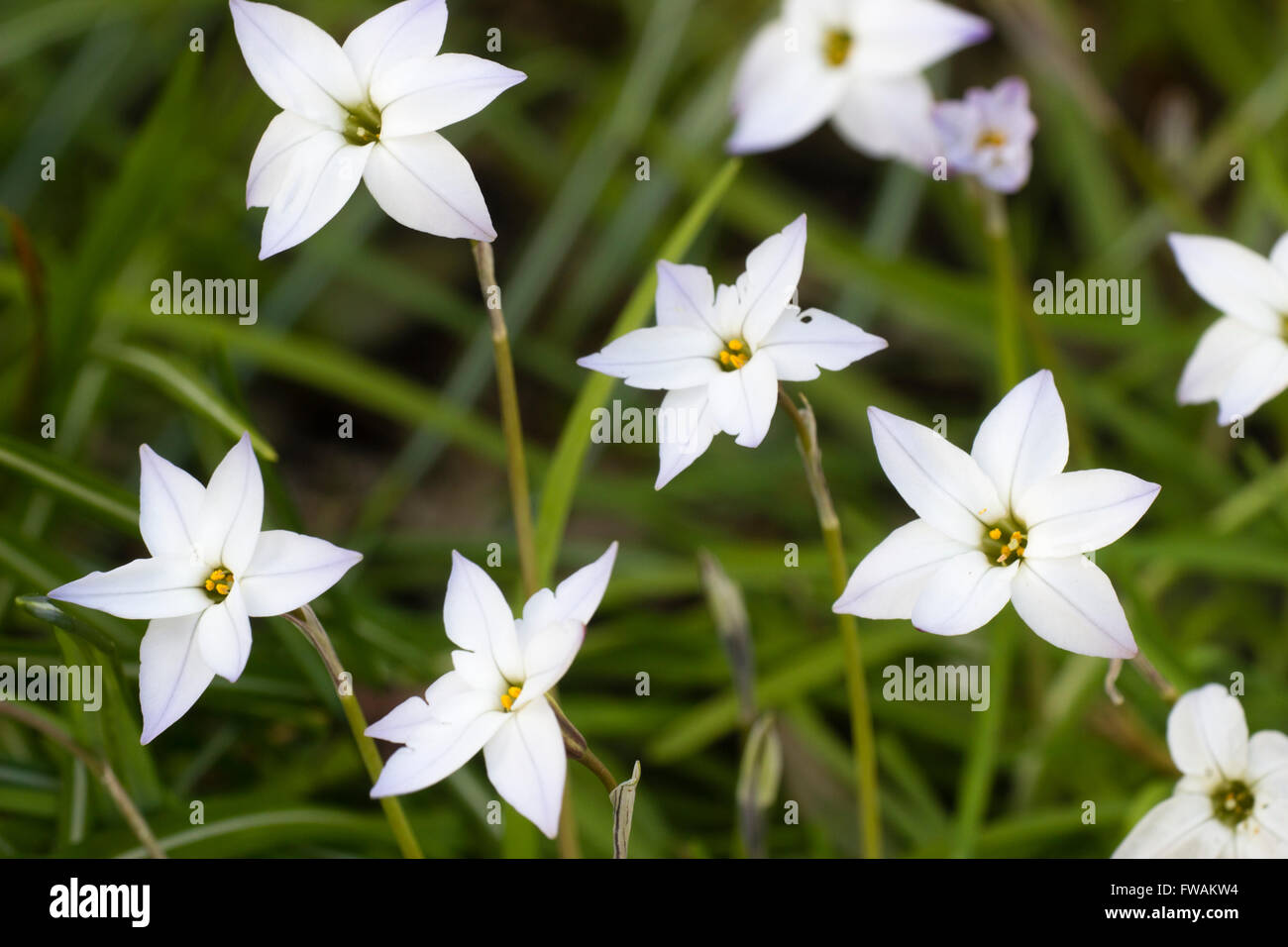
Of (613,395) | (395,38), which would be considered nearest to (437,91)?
(395,38)

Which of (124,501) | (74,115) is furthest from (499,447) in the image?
(74,115)

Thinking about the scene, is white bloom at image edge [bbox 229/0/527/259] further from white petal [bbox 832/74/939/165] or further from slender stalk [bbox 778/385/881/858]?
white petal [bbox 832/74/939/165]

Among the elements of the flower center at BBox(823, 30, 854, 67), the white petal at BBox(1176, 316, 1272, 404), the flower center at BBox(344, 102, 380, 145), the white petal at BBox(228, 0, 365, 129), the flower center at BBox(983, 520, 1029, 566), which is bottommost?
the flower center at BBox(983, 520, 1029, 566)

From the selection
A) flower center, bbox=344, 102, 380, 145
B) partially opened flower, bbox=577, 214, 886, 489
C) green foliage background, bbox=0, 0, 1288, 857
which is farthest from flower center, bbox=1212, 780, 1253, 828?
flower center, bbox=344, 102, 380, 145

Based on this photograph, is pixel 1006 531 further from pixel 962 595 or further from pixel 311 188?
pixel 311 188

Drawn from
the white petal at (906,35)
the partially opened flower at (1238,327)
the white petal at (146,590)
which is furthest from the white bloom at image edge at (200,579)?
the white petal at (906,35)

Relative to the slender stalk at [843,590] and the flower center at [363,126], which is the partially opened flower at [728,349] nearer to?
the slender stalk at [843,590]
